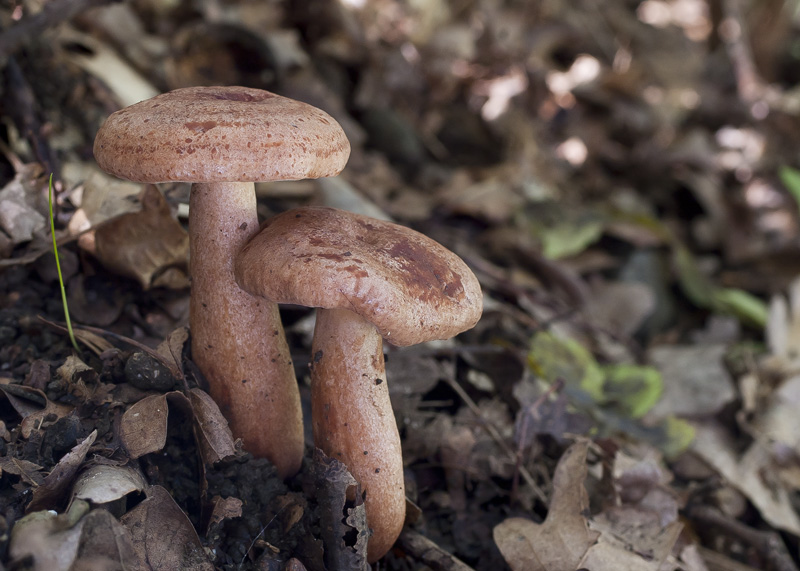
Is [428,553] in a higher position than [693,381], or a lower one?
higher

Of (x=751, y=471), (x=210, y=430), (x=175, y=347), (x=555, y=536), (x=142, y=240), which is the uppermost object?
(x=142, y=240)

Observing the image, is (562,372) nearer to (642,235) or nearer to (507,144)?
(642,235)

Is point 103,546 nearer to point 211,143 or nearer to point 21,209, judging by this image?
point 211,143

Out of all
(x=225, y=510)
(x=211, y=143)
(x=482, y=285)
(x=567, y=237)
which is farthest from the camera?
(x=567, y=237)

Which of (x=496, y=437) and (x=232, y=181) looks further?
(x=496, y=437)

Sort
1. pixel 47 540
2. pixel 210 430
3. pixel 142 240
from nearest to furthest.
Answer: pixel 47 540
pixel 210 430
pixel 142 240

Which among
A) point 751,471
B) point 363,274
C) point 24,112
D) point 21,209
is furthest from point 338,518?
point 751,471

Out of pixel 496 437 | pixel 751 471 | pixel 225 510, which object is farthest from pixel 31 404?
pixel 751 471

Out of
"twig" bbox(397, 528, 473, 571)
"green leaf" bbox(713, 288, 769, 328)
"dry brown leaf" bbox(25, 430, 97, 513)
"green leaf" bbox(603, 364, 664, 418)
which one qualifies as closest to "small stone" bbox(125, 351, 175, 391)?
"dry brown leaf" bbox(25, 430, 97, 513)
